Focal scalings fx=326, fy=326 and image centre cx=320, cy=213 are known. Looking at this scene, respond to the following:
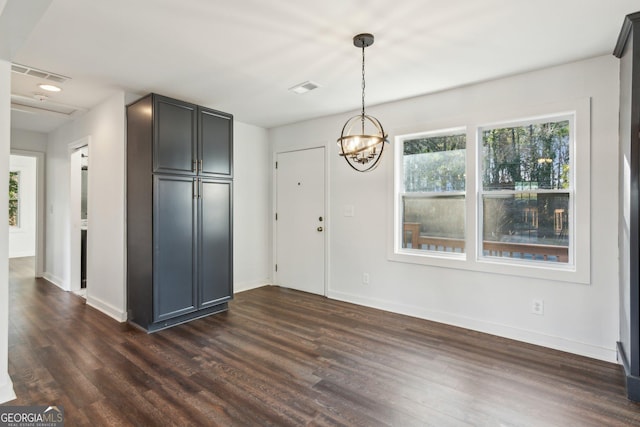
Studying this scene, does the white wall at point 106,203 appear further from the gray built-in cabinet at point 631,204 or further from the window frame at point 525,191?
the gray built-in cabinet at point 631,204

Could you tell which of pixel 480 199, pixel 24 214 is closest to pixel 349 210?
pixel 480 199

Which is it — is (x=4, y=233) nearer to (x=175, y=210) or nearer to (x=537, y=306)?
(x=175, y=210)

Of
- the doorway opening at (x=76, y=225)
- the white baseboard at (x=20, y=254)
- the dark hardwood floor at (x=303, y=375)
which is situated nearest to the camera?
the dark hardwood floor at (x=303, y=375)

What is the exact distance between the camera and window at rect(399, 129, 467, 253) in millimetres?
3541

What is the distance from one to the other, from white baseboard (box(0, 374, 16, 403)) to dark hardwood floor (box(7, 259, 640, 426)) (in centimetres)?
5

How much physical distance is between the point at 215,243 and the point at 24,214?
303 inches

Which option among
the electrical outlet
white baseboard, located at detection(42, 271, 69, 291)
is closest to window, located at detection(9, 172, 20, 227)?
white baseboard, located at detection(42, 271, 69, 291)

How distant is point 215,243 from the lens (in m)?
3.84

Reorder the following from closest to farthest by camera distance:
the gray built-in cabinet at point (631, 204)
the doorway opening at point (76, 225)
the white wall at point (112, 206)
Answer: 1. the gray built-in cabinet at point (631, 204)
2. the white wall at point (112, 206)
3. the doorway opening at point (76, 225)

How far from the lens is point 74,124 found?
463 cm

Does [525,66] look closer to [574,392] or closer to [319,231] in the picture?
[574,392]


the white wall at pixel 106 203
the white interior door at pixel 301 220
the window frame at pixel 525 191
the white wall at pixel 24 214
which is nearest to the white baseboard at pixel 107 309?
the white wall at pixel 106 203

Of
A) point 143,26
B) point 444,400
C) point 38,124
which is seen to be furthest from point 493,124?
point 38,124

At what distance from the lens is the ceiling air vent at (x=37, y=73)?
2.92 m
